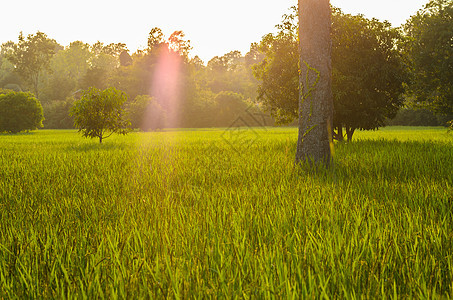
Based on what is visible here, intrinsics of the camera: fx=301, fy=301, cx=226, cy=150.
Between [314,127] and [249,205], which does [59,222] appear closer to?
[249,205]

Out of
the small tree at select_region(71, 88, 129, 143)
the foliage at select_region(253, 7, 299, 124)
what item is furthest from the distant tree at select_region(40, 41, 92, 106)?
the foliage at select_region(253, 7, 299, 124)

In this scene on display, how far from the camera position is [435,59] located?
51.0 ft

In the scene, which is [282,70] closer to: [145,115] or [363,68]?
[363,68]

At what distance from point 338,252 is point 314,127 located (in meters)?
4.08

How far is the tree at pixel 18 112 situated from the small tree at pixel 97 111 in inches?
799

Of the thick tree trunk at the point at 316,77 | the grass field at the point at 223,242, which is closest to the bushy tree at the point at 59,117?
the grass field at the point at 223,242

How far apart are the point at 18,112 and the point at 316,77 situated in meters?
31.3

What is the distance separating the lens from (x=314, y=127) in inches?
225

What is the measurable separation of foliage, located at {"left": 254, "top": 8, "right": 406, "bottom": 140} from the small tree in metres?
6.38

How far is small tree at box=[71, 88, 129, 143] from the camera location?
1252 centimetres

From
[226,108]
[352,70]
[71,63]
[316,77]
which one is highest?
[71,63]

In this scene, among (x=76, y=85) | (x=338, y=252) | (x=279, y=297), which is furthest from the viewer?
(x=76, y=85)

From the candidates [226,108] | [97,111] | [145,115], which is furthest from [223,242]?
[226,108]

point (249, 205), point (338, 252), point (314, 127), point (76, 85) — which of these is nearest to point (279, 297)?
point (338, 252)
